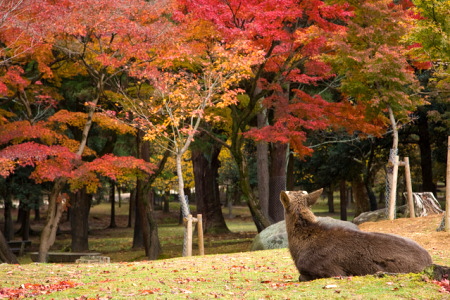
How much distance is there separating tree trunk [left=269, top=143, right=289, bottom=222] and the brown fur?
14.7 m

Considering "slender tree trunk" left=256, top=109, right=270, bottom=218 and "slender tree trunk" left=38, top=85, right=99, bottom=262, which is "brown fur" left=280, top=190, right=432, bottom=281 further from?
"slender tree trunk" left=256, top=109, right=270, bottom=218

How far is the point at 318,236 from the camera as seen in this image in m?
6.33

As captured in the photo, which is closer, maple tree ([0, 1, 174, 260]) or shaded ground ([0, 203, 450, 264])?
shaded ground ([0, 203, 450, 264])

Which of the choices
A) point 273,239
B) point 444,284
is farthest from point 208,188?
point 444,284

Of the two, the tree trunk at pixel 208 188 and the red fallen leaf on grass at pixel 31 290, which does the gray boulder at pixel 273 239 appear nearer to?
the red fallen leaf on grass at pixel 31 290

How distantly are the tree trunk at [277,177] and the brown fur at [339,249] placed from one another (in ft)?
48.3

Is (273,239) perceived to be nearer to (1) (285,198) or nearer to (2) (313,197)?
(1) (285,198)

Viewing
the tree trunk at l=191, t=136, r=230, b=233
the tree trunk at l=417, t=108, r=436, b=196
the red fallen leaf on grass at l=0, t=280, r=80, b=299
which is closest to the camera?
the red fallen leaf on grass at l=0, t=280, r=80, b=299

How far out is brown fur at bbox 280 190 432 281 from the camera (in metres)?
5.96

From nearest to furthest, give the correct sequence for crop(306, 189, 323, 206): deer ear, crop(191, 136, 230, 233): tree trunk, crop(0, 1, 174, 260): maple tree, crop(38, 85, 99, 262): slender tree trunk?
crop(306, 189, 323, 206): deer ear
crop(0, 1, 174, 260): maple tree
crop(38, 85, 99, 262): slender tree trunk
crop(191, 136, 230, 233): tree trunk

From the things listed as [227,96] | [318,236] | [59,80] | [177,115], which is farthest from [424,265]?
[59,80]

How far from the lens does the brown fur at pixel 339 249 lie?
596 cm

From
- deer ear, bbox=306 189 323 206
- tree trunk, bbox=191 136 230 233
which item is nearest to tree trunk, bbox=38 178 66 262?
tree trunk, bbox=191 136 230 233

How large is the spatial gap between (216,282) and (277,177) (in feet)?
46.3
